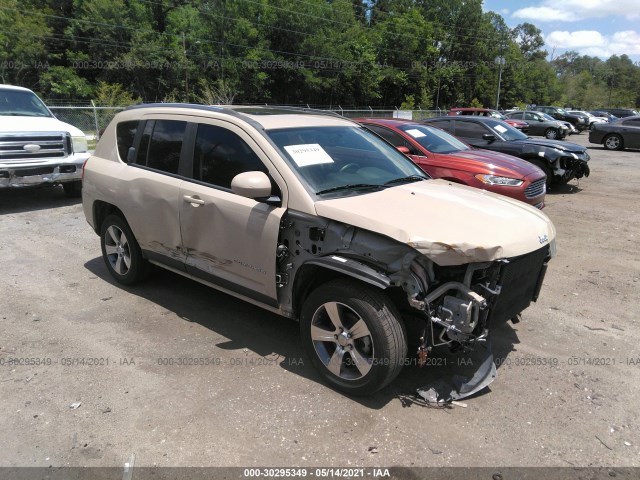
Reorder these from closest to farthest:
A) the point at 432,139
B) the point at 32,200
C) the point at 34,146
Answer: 1. the point at 432,139
2. the point at 34,146
3. the point at 32,200

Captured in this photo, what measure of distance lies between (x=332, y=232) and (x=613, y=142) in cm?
2254

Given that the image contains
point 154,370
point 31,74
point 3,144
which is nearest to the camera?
point 154,370

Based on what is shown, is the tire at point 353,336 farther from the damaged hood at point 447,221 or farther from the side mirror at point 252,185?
the side mirror at point 252,185

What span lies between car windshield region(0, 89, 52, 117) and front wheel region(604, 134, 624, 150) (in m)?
21.7

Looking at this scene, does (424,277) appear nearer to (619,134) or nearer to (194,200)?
→ (194,200)

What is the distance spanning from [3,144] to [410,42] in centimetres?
6520

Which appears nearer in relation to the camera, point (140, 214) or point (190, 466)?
point (190, 466)

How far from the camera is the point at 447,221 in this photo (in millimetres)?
3164

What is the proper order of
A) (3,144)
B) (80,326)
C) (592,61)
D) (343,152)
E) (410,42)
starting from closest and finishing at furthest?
(343,152)
(80,326)
(3,144)
(410,42)
(592,61)

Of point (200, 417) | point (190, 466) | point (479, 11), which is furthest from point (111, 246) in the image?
point (479, 11)

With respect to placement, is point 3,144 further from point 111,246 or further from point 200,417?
point 200,417

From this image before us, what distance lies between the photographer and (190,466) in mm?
2711

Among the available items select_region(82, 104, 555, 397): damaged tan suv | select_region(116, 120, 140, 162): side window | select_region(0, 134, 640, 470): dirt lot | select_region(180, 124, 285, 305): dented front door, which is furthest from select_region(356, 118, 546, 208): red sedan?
select_region(180, 124, 285, 305): dented front door

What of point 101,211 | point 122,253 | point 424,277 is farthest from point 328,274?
point 101,211
